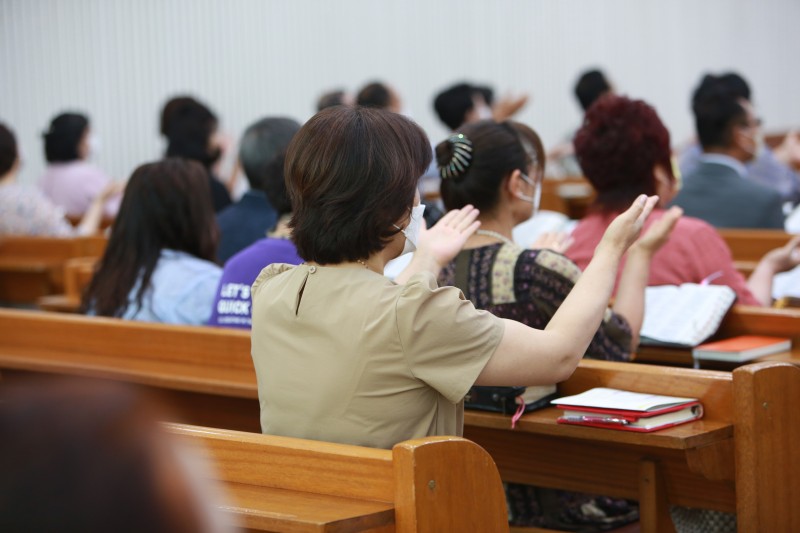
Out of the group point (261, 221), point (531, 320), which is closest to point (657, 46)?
point (261, 221)

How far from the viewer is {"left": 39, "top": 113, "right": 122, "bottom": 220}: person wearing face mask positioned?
22.6 ft

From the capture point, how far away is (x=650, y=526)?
90.6 inches

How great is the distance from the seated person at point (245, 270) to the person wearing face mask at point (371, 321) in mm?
1179

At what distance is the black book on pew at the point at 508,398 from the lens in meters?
2.27

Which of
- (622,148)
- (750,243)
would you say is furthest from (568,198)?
(622,148)

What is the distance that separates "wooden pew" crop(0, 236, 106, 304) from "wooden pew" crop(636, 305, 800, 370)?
3246 mm

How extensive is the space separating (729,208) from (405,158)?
9.68 ft

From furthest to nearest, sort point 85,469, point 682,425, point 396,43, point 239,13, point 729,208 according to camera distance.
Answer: point 396,43 → point 239,13 → point 729,208 → point 682,425 → point 85,469

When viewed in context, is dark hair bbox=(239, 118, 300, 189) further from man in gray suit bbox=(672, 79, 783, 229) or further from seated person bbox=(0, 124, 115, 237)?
seated person bbox=(0, 124, 115, 237)

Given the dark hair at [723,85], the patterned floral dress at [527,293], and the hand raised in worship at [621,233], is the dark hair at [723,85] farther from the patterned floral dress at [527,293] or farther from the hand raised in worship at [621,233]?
the hand raised in worship at [621,233]

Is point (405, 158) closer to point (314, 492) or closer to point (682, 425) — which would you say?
point (314, 492)

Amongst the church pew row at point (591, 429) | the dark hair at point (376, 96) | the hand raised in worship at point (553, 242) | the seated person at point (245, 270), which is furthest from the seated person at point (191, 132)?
the hand raised in worship at point (553, 242)

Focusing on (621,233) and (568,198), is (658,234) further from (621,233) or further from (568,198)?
(568,198)

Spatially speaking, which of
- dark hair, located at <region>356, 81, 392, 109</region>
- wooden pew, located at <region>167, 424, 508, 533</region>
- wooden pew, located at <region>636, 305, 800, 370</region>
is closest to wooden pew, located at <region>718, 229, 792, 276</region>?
wooden pew, located at <region>636, 305, 800, 370</region>
